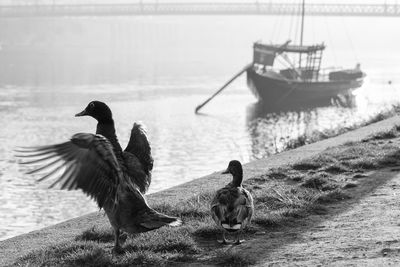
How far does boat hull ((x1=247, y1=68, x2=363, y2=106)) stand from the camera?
1934 inches

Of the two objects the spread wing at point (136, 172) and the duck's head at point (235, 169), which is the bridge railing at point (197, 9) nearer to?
the duck's head at point (235, 169)

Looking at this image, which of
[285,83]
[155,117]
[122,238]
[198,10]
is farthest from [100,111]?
[198,10]

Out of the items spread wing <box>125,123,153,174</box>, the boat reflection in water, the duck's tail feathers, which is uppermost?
spread wing <box>125,123,153,174</box>

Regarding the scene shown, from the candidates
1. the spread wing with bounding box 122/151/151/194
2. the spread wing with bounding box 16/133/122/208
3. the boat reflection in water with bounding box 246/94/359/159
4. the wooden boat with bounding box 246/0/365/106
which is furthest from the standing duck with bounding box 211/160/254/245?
the wooden boat with bounding box 246/0/365/106

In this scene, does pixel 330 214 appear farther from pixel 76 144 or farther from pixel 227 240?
pixel 76 144

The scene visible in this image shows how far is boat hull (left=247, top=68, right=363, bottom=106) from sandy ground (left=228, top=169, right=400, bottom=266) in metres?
40.3

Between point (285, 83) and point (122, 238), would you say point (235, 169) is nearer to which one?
point (122, 238)

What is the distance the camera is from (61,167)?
20.5ft

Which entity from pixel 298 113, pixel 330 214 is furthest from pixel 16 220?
Result: pixel 298 113

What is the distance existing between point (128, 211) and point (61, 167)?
0.69m

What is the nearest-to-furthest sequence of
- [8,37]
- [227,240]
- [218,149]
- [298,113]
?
[227,240], [218,149], [298,113], [8,37]

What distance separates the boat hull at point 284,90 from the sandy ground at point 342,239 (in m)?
40.3

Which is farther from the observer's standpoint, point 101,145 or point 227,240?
point 227,240

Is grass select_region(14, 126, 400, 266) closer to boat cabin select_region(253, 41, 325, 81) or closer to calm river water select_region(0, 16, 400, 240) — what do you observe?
calm river water select_region(0, 16, 400, 240)
